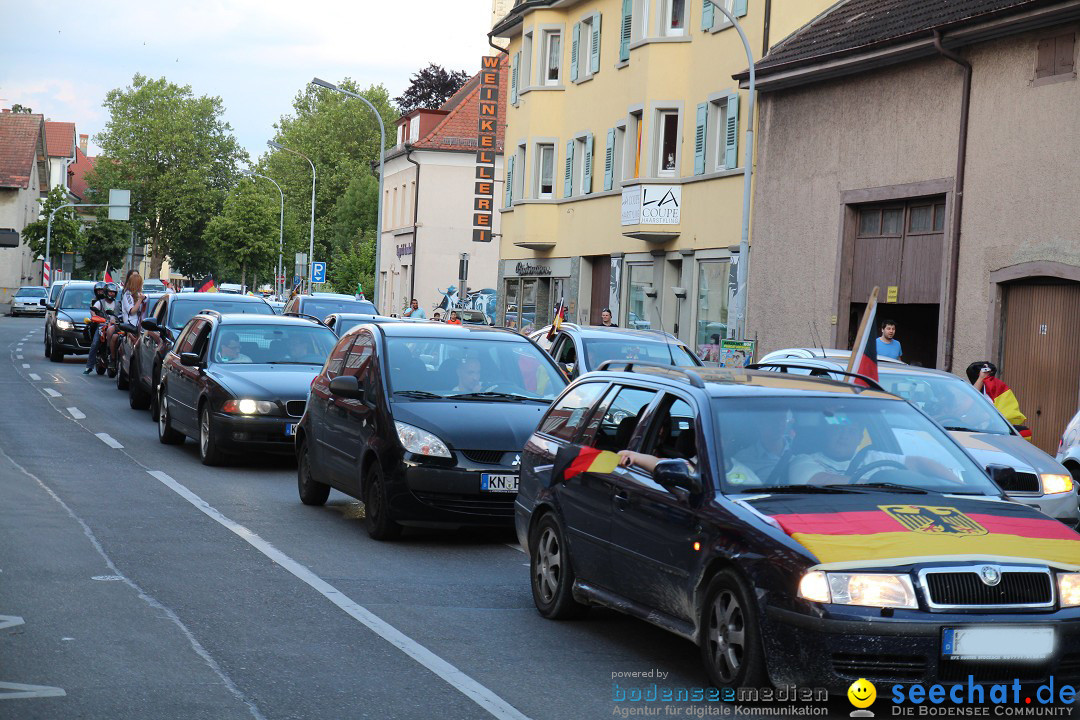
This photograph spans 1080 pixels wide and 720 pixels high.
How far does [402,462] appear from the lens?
35.3 feet

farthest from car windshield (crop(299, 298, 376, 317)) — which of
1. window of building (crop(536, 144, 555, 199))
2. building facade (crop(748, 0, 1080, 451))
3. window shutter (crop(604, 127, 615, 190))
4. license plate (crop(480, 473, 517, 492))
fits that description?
license plate (crop(480, 473, 517, 492))

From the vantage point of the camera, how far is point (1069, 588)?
6047 millimetres

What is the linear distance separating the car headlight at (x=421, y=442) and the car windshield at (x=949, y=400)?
13.7ft

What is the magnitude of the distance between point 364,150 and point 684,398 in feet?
319

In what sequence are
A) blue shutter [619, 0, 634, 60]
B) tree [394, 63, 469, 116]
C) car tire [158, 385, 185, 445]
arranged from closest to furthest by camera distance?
1. car tire [158, 385, 185, 445]
2. blue shutter [619, 0, 634, 60]
3. tree [394, 63, 469, 116]

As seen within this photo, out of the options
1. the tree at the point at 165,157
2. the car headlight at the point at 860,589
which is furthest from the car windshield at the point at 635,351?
the tree at the point at 165,157

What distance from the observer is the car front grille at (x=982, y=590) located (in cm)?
589

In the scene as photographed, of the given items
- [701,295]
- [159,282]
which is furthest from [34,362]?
[159,282]

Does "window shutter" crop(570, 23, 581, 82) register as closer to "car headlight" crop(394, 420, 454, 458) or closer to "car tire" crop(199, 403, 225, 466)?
"car tire" crop(199, 403, 225, 466)

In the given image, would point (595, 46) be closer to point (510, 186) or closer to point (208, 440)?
point (510, 186)

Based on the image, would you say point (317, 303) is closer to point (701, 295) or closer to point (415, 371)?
point (701, 295)

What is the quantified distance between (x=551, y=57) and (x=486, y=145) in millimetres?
9299

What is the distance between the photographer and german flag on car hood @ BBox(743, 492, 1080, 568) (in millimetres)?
6012

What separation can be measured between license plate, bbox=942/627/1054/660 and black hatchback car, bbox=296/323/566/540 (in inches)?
208
